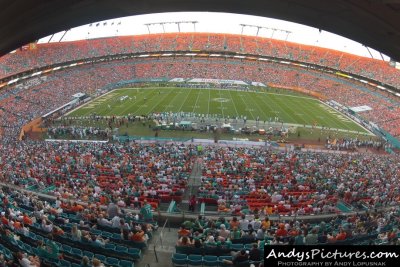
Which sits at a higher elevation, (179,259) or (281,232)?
(281,232)

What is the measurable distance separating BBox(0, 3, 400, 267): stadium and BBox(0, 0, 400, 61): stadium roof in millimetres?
200

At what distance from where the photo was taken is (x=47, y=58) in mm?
52625

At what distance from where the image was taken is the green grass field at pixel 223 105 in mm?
38500

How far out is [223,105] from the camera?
42.2 metres

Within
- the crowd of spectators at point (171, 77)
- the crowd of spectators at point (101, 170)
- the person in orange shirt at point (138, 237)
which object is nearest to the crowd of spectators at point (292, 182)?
the crowd of spectators at point (101, 170)

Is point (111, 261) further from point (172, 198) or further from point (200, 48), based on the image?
point (200, 48)

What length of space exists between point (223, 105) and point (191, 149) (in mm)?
19980

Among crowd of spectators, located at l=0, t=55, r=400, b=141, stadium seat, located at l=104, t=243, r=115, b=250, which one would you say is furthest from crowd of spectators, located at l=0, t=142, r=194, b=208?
crowd of spectators, located at l=0, t=55, r=400, b=141

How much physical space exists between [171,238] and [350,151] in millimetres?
24845

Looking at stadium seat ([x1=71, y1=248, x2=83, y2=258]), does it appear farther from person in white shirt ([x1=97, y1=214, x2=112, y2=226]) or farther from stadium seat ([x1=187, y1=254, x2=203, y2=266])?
stadium seat ([x1=187, y1=254, x2=203, y2=266])

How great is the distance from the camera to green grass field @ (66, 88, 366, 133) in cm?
3850

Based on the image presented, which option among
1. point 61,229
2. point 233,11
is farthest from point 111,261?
point 233,11

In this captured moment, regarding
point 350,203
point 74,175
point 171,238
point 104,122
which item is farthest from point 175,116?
point 171,238

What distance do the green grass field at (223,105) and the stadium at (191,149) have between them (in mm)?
256
